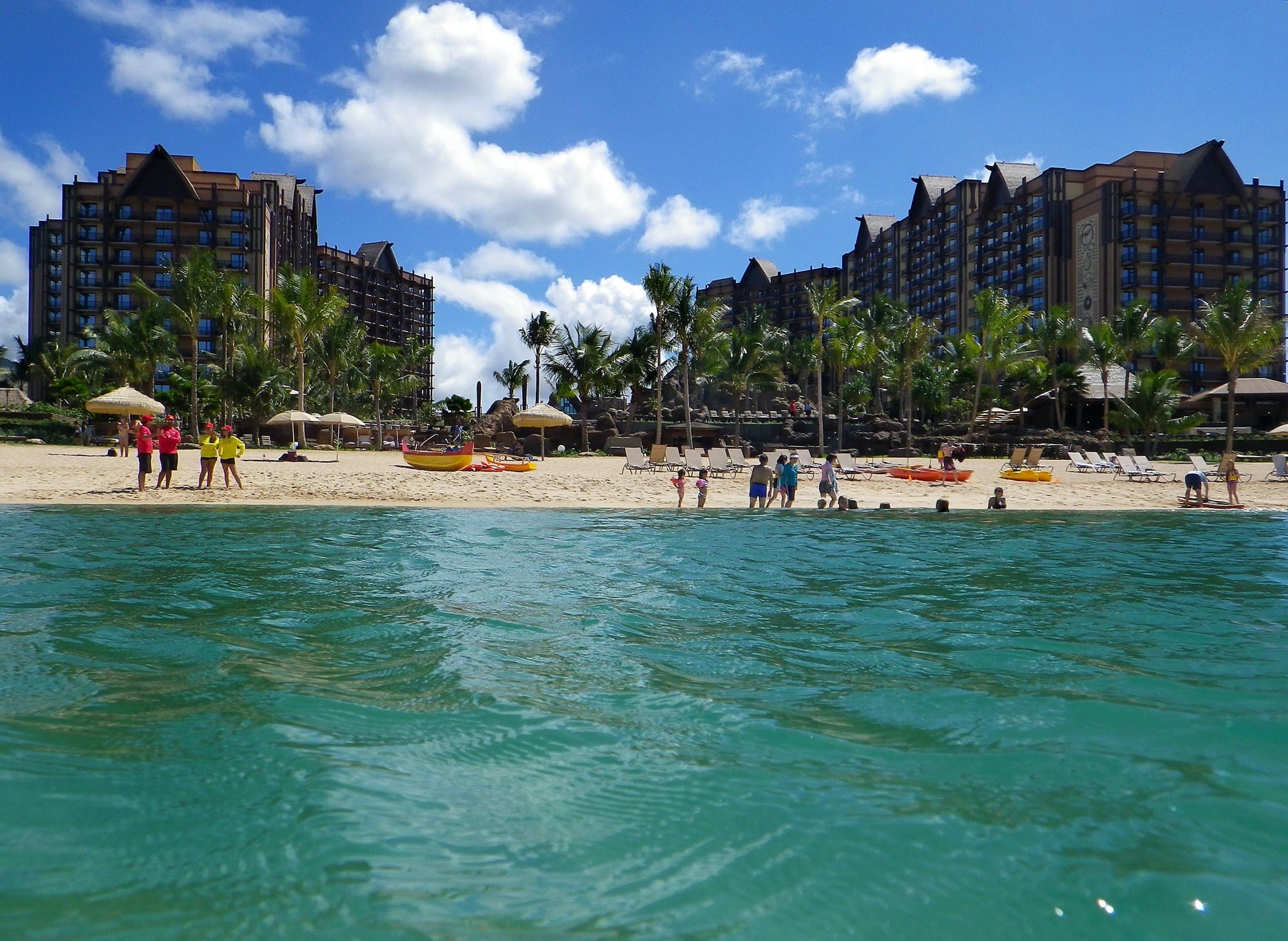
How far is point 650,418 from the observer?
177ft

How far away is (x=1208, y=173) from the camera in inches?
2781

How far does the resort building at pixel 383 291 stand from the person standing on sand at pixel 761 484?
87878 millimetres

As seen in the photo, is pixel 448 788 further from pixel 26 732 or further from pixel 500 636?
pixel 500 636

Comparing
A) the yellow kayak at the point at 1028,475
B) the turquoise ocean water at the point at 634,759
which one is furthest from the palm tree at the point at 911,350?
the turquoise ocean water at the point at 634,759

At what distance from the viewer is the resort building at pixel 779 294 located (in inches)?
4348

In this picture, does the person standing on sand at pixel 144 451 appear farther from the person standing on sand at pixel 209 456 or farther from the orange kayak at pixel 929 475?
the orange kayak at pixel 929 475

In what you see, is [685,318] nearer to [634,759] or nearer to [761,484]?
[761,484]

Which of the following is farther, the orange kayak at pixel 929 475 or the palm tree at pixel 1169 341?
the palm tree at pixel 1169 341

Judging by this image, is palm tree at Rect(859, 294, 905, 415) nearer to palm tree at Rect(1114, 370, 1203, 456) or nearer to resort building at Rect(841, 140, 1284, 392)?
palm tree at Rect(1114, 370, 1203, 456)

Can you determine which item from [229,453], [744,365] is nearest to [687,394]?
[744,365]

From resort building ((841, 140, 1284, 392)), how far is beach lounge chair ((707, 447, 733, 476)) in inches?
1991

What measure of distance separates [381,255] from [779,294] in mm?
48832

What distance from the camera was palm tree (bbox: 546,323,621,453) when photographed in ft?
152

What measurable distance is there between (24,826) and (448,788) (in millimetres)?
1711
